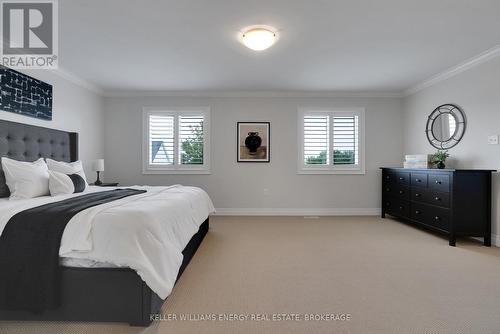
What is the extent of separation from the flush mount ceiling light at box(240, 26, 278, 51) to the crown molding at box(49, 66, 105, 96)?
2.93 metres

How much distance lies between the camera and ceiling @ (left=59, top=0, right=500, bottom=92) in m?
2.42

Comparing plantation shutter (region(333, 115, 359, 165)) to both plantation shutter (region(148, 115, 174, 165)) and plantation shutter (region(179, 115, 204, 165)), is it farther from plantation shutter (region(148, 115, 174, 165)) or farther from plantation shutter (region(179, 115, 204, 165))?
plantation shutter (region(148, 115, 174, 165))

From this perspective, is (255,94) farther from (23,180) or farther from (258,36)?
(23,180)

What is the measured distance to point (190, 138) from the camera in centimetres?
534

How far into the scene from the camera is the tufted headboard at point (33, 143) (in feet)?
9.81

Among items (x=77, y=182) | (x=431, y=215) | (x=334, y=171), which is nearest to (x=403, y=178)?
(x=431, y=215)

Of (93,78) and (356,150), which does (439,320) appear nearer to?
(356,150)

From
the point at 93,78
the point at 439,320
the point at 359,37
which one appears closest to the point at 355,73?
the point at 359,37

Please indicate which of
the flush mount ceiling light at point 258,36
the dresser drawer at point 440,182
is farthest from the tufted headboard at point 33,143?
the dresser drawer at point 440,182

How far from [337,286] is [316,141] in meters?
3.46

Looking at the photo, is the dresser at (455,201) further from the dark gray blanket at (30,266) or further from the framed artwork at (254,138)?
the dark gray blanket at (30,266)

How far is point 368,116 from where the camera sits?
534 centimetres

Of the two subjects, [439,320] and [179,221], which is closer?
[439,320]

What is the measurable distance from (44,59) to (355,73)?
14.4ft
